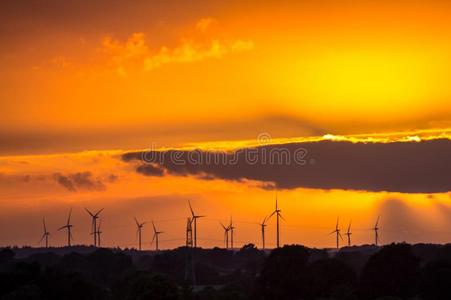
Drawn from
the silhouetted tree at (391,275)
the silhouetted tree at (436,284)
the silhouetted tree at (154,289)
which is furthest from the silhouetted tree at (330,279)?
the silhouetted tree at (154,289)

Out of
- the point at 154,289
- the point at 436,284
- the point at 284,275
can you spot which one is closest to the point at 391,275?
the point at 436,284

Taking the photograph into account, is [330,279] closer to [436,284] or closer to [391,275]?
[391,275]

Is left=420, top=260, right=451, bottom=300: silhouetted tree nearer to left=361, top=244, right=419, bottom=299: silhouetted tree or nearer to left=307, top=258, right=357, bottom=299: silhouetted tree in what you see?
left=361, top=244, right=419, bottom=299: silhouetted tree

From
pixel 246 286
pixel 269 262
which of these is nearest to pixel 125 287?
pixel 269 262

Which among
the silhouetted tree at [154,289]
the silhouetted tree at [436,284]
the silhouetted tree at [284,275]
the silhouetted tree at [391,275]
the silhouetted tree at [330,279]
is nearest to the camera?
the silhouetted tree at [154,289]

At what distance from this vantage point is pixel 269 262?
6767 inches

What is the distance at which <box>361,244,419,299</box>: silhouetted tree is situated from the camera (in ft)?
507

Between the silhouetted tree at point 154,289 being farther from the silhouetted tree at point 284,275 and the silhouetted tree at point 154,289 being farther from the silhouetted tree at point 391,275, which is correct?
the silhouetted tree at point 391,275

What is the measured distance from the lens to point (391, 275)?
15725 centimetres

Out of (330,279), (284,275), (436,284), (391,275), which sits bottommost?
(330,279)

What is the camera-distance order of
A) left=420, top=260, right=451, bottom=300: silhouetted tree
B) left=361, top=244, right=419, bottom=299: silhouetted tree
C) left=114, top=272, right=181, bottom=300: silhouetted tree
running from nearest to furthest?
1. left=114, top=272, right=181, bottom=300: silhouetted tree
2. left=420, top=260, right=451, bottom=300: silhouetted tree
3. left=361, top=244, right=419, bottom=299: silhouetted tree

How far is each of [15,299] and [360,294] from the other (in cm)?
5393

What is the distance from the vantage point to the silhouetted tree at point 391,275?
507ft

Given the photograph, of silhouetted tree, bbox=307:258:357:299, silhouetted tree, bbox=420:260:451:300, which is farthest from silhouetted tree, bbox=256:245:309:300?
silhouetted tree, bbox=420:260:451:300
